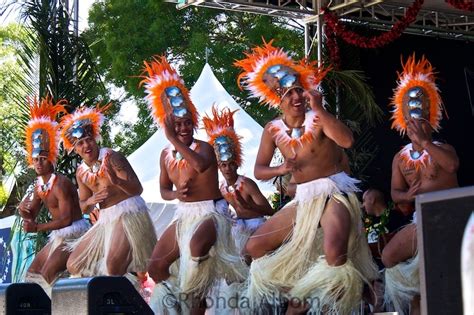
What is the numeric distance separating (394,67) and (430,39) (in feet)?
2.03

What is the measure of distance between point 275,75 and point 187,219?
122cm

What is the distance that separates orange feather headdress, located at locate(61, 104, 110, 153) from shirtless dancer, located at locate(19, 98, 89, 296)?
0.45 metres

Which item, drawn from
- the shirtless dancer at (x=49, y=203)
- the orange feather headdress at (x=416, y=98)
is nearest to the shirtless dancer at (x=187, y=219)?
the shirtless dancer at (x=49, y=203)

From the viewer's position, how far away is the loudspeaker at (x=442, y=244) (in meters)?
2.56

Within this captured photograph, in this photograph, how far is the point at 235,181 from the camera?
333 inches

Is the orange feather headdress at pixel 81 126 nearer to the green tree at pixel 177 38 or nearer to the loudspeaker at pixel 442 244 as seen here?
the loudspeaker at pixel 442 244

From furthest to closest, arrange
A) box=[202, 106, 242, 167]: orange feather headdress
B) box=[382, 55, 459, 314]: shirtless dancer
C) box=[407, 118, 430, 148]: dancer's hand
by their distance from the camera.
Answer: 1. box=[202, 106, 242, 167]: orange feather headdress
2. box=[407, 118, 430, 148]: dancer's hand
3. box=[382, 55, 459, 314]: shirtless dancer

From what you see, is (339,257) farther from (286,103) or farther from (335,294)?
(286,103)

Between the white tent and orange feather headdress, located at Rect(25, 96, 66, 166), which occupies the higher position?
the white tent

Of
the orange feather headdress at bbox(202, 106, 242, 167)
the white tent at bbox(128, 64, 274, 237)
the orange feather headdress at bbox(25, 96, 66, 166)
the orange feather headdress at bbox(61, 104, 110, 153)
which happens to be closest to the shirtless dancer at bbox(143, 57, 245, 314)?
the orange feather headdress at bbox(61, 104, 110, 153)

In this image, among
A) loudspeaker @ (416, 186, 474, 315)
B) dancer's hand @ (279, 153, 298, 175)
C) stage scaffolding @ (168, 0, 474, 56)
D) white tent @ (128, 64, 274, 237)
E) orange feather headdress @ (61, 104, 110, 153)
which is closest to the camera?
loudspeaker @ (416, 186, 474, 315)

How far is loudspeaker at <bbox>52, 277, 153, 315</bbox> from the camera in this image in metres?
4.18

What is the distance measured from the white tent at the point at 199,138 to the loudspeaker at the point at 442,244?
860cm

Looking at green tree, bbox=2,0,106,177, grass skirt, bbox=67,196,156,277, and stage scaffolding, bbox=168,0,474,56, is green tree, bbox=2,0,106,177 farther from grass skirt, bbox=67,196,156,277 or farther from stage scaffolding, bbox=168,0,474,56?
grass skirt, bbox=67,196,156,277
